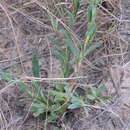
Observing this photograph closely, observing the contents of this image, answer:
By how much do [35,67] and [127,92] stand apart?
457 millimetres

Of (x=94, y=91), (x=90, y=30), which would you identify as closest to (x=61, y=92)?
(x=94, y=91)

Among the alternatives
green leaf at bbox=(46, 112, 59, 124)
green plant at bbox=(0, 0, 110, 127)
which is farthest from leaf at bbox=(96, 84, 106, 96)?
green leaf at bbox=(46, 112, 59, 124)

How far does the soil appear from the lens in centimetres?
139

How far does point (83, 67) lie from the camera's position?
155 cm

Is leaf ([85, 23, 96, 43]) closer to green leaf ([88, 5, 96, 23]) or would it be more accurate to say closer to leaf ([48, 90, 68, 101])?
green leaf ([88, 5, 96, 23])

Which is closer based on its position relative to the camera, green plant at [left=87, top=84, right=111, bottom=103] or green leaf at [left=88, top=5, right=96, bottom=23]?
green leaf at [left=88, top=5, right=96, bottom=23]

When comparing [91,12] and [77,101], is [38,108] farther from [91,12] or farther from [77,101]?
[91,12]

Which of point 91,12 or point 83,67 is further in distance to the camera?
point 83,67

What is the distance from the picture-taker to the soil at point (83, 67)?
1388mm

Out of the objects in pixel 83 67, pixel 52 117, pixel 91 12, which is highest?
pixel 91 12

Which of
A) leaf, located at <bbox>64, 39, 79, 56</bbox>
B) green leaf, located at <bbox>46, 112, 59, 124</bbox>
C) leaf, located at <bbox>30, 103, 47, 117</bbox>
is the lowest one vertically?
green leaf, located at <bbox>46, 112, 59, 124</bbox>

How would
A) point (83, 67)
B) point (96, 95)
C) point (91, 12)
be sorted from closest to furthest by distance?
point (91, 12) < point (96, 95) < point (83, 67)

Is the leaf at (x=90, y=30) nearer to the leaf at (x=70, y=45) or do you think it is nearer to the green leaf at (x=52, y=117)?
the leaf at (x=70, y=45)

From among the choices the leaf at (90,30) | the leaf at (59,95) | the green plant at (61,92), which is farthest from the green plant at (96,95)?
the leaf at (90,30)
